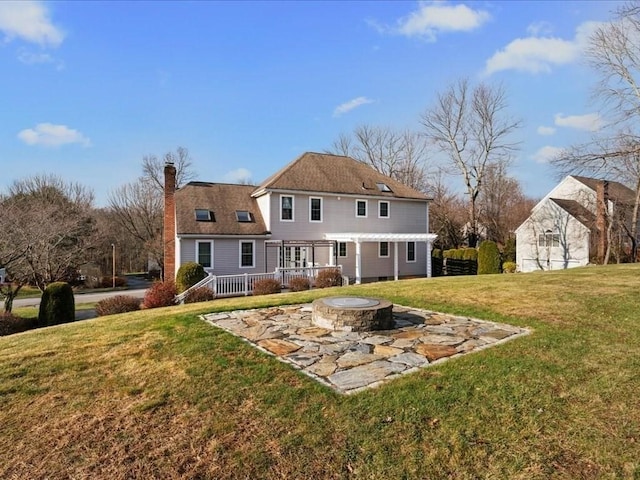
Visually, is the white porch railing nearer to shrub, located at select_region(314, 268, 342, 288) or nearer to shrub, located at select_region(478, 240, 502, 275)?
shrub, located at select_region(314, 268, 342, 288)

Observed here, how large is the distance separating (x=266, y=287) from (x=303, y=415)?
12417 mm

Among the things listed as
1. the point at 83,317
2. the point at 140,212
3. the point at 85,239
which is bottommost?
the point at 83,317

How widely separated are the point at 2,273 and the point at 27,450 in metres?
14.8

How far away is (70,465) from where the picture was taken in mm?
3080

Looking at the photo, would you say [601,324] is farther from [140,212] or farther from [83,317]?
[140,212]

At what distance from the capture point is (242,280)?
1706cm

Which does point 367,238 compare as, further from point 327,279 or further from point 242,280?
point 242,280

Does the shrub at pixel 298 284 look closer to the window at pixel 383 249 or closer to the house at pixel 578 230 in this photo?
the window at pixel 383 249

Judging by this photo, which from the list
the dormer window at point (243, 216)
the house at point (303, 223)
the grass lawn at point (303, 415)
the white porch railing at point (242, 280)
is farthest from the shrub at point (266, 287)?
the grass lawn at point (303, 415)

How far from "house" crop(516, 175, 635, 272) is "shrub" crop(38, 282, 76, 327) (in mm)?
27408

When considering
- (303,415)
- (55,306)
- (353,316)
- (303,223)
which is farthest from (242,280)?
(303,415)

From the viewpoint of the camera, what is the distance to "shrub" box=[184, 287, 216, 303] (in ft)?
47.7

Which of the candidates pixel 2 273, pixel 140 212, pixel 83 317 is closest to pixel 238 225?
pixel 83 317

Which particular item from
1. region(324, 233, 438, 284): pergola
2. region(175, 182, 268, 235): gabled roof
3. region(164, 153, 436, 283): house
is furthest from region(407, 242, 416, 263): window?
region(175, 182, 268, 235): gabled roof
